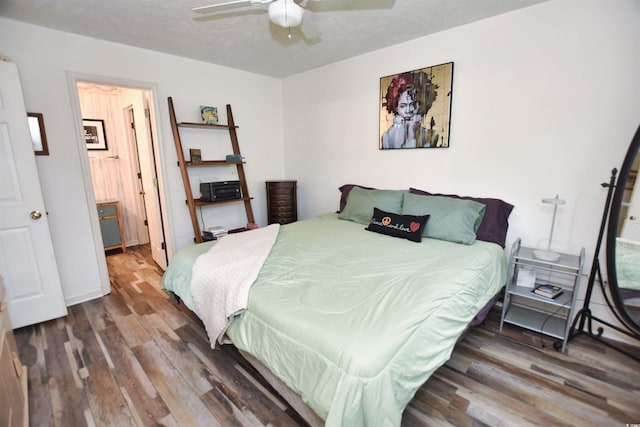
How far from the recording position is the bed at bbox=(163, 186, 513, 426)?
1.15 m

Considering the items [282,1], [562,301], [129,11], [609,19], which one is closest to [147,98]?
[129,11]

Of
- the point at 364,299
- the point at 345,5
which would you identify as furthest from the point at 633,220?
the point at 345,5

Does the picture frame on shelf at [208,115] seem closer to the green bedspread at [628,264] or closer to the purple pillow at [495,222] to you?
the purple pillow at [495,222]

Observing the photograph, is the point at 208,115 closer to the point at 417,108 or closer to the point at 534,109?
the point at 417,108

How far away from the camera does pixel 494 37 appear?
2432mm

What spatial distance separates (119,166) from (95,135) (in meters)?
0.50

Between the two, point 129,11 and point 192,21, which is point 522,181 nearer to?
point 192,21

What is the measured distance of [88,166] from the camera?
112 inches

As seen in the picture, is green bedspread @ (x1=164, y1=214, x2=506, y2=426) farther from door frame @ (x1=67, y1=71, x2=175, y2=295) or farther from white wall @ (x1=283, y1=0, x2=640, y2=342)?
door frame @ (x1=67, y1=71, x2=175, y2=295)

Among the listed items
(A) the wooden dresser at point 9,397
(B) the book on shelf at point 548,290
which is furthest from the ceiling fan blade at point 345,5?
(A) the wooden dresser at point 9,397

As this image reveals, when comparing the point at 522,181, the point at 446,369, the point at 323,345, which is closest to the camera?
the point at 323,345

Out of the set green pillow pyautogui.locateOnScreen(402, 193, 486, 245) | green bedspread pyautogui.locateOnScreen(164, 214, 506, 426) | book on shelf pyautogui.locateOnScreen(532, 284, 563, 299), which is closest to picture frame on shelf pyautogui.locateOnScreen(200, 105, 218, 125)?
green bedspread pyautogui.locateOnScreen(164, 214, 506, 426)

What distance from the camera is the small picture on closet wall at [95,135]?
13.5 feet

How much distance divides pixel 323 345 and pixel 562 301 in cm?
197
